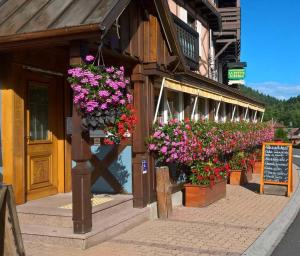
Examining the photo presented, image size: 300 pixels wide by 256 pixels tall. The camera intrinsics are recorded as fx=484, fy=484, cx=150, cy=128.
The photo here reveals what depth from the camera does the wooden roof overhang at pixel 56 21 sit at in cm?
614

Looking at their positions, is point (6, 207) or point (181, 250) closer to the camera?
point (6, 207)

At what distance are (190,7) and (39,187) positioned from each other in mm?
10882

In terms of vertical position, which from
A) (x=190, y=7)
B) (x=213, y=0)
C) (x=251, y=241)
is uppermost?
(x=213, y=0)

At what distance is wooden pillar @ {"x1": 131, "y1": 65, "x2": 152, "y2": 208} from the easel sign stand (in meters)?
4.63

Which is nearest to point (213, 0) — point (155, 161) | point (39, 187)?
point (155, 161)

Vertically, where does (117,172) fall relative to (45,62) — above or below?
below

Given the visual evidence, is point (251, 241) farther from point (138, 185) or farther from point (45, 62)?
point (45, 62)

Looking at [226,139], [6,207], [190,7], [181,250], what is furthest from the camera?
[190,7]

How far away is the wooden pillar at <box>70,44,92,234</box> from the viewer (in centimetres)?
654

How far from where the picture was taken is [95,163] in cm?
911

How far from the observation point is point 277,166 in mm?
12219

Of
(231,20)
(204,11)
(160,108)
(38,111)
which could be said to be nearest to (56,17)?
(38,111)

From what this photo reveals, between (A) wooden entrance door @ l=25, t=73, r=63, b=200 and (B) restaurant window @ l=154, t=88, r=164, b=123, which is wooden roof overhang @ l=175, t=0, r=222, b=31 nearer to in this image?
(B) restaurant window @ l=154, t=88, r=164, b=123

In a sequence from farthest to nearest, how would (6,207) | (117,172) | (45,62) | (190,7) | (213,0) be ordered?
1. (213,0)
2. (190,7)
3. (117,172)
4. (45,62)
5. (6,207)
